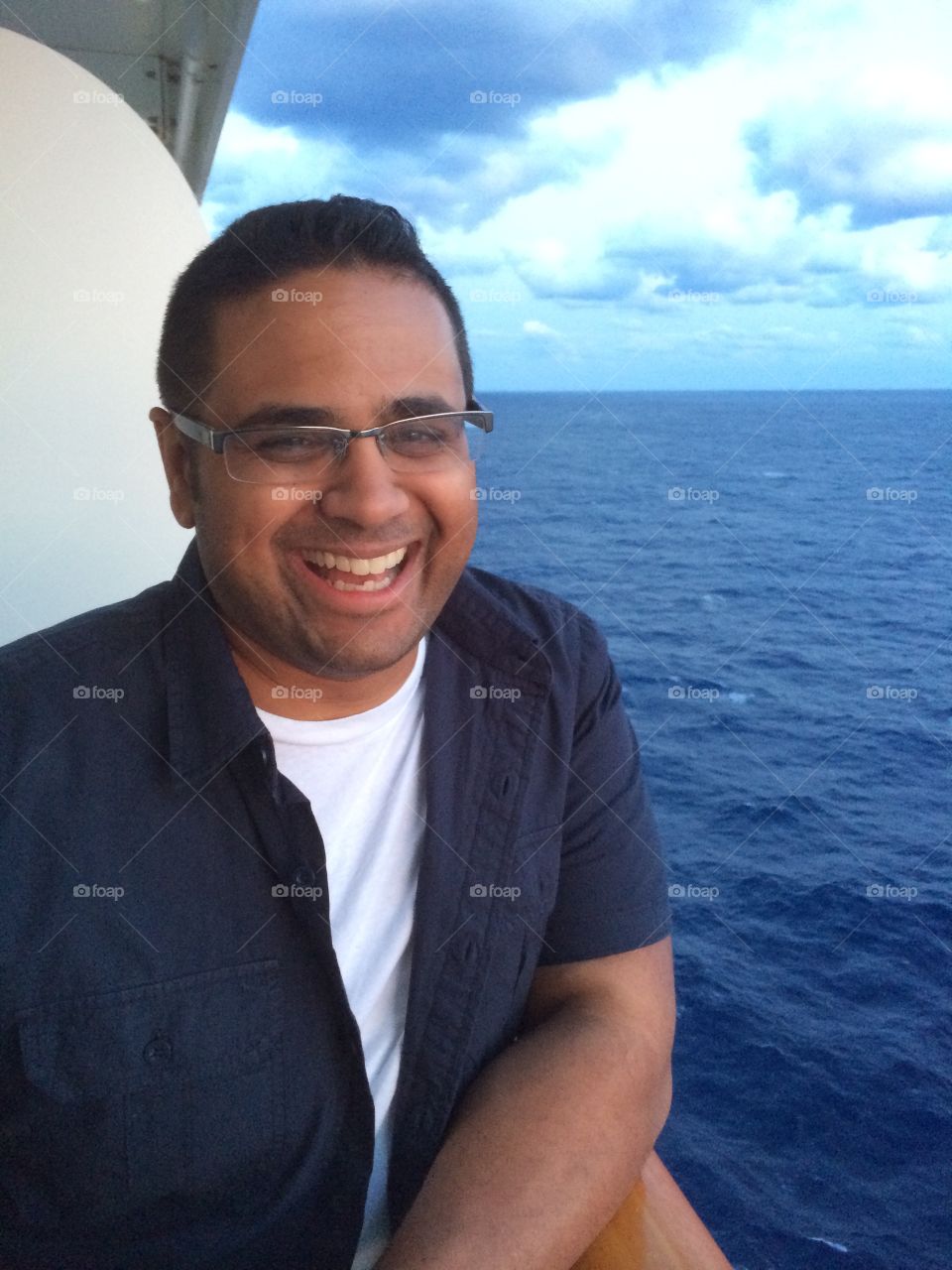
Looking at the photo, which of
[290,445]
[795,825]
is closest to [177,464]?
[290,445]

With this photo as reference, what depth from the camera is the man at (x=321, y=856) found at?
933 mm

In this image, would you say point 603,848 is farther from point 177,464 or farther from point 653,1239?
point 177,464

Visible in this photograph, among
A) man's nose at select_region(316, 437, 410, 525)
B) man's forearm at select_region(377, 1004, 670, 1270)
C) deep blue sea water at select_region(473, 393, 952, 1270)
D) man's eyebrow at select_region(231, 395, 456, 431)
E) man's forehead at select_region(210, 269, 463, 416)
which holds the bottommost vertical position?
deep blue sea water at select_region(473, 393, 952, 1270)

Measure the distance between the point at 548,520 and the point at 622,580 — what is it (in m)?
7.08

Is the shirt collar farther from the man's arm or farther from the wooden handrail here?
the wooden handrail

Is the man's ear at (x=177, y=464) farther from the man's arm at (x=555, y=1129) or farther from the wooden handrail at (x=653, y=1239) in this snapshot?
the wooden handrail at (x=653, y=1239)

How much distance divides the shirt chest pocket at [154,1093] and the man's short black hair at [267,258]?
60 cm

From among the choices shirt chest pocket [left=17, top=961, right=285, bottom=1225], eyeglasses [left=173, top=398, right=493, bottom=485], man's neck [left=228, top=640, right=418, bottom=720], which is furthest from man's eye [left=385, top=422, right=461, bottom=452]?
shirt chest pocket [left=17, top=961, right=285, bottom=1225]

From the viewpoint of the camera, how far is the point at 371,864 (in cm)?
111

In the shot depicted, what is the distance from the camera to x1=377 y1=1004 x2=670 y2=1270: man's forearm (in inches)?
35.4

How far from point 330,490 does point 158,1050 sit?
0.54 metres

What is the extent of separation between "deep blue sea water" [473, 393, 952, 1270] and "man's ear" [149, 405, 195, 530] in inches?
12.9

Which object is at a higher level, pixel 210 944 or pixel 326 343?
pixel 326 343

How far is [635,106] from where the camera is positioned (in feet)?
91.5
